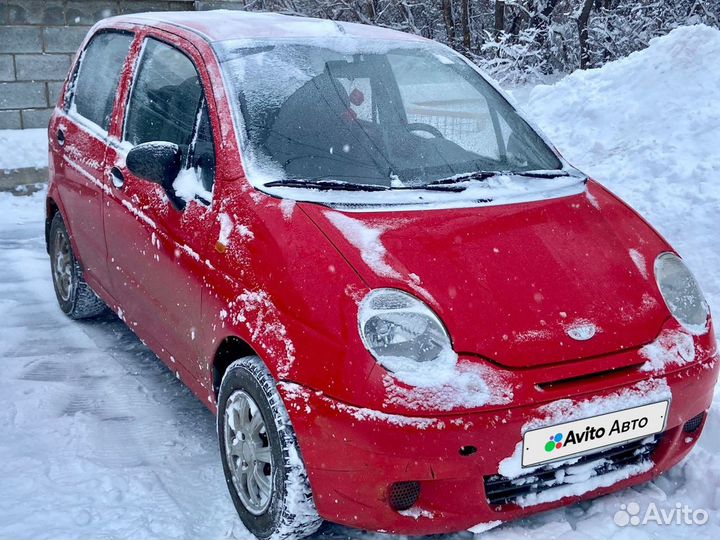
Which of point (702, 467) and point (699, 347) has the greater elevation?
point (699, 347)

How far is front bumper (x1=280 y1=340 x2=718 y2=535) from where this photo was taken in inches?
92.4

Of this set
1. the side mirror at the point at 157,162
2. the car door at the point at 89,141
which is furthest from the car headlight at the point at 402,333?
the car door at the point at 89,141

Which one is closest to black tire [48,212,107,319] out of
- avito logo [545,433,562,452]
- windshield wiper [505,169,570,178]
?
windshield wiper [505,169,570,178]

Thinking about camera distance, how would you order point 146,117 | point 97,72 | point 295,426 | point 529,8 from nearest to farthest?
1. point 295,426
2. point 146,117
3. point 97,72
4. point 529,8

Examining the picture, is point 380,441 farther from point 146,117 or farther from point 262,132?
point 146,117

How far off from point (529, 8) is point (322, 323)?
46.0ft

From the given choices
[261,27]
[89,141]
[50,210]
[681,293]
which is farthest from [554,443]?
[50,210]

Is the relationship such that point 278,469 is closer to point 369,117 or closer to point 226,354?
point 226,354

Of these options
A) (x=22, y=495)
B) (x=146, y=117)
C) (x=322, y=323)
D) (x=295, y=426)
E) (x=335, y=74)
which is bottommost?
(x=22, y=495)

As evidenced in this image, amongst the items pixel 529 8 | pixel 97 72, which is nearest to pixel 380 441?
pixel 97 72

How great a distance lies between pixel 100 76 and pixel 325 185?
2.12m

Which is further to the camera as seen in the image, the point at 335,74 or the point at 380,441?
the point at 335,74

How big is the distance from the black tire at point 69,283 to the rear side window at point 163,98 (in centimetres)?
120

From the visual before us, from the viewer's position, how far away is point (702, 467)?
122 inches
